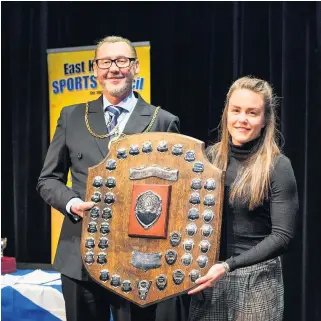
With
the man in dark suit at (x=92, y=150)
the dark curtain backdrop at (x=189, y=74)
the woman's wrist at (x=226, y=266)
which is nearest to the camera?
the woman's wrist at (x=226, y=266)

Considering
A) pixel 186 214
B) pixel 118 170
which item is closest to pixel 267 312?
pixel 186 214

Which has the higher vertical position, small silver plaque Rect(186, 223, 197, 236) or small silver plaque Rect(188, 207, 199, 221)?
small silver plaque Rect(188, 207, 199, 221)

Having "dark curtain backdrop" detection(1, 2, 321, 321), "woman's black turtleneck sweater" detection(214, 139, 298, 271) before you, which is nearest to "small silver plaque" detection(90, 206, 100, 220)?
"woman's black turtleneck sweater" detection(214, 139, 298, 271)

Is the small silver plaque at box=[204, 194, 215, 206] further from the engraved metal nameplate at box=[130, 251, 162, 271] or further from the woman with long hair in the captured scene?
the engraved metal nameplate at box=[130, 251, 162, 271]

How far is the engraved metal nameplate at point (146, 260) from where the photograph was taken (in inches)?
A: 74.1

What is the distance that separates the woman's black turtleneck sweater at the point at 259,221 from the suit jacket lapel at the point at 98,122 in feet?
1.57

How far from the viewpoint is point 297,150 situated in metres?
3.61

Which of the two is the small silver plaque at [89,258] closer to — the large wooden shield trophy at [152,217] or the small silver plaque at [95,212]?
the large wooden shield trophy at [152,217]

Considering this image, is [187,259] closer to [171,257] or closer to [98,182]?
[171,257]

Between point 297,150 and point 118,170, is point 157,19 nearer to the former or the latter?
point 297,150

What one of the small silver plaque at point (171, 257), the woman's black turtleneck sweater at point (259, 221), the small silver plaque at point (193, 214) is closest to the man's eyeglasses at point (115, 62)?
the woman's black turtleneck sweater at point (259, 221)

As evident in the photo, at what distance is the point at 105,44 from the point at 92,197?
594mm

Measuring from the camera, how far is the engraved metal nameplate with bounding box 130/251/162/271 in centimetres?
188

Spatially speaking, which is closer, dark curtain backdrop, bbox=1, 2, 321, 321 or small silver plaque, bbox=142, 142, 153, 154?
small silver plaque, bbox=142, 142, 153, 154
